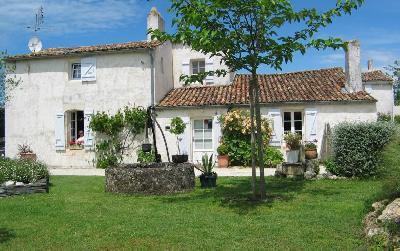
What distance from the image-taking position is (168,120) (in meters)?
18.5

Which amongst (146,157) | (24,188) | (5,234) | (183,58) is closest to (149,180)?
(24,188)

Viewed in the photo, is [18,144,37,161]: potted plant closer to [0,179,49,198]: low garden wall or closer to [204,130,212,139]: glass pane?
[204,130,212,139]: glass pane

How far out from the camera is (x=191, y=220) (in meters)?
7.24

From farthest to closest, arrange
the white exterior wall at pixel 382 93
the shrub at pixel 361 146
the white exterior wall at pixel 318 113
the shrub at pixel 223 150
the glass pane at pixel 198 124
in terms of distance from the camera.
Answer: the white exterior wall at pixel 382 93
the glass pane at pixel 198 124
the shrub at pixel 223 150
the white exterior wall at pixel 318 113
the shrub at pixel 361 146

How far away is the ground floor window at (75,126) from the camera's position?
19.7 metres

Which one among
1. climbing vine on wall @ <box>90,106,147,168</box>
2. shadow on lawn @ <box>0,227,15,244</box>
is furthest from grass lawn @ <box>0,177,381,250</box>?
climbing vine on wall @ <box>90,106,147,168</box>

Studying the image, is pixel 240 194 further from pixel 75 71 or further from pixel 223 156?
pixel 75 71

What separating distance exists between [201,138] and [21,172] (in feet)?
29.2

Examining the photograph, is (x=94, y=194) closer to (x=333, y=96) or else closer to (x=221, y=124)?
(x=221, y=124)

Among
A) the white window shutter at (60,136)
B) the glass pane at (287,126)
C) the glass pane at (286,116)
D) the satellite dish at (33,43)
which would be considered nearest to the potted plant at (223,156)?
the glass pane at (287,126)

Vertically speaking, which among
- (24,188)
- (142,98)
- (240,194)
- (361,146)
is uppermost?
(142,98)

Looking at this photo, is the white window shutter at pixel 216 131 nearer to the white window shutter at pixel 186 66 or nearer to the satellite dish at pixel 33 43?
the white window shutter at pixel 186 66

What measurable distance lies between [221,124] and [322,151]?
13.8 feet

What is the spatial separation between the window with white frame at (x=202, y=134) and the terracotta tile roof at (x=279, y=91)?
3.09 ft
